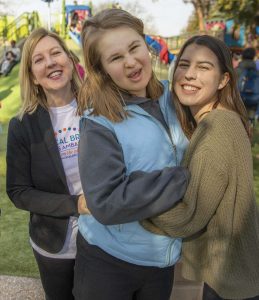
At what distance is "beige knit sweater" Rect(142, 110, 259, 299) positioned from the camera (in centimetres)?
123

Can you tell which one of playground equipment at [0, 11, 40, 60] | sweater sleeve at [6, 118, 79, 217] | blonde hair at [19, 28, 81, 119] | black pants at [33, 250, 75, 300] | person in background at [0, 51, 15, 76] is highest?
blonde hair at [19, 28, 81, 119]

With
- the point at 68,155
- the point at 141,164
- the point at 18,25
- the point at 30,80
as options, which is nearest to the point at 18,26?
the point at 18,25

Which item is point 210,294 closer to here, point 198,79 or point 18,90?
point 198,79

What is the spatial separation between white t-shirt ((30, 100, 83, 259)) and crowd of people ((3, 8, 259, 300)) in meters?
0.03

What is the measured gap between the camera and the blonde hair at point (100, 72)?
1.29 metres

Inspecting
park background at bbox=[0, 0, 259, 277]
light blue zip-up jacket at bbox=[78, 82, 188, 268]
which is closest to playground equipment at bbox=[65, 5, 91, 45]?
park background at bbox=[0, 0, 259, 277]

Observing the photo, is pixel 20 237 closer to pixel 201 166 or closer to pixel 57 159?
pixel 57 159

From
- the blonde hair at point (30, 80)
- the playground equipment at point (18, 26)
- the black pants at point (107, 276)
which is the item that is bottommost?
the playground equipment at point (18, 26)

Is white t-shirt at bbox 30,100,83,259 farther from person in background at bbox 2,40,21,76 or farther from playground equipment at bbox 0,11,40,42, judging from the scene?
playground equipment at bbox 0,11,40,42

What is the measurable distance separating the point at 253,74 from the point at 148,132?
5.93m

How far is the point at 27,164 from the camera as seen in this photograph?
163cm

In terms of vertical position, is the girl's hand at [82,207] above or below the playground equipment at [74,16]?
above

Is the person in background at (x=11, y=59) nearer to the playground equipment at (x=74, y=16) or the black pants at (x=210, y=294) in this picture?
the playground equipment at (x=74, y=16)

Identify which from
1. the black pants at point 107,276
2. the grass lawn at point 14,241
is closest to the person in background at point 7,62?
the grass lawn at point 14,241
